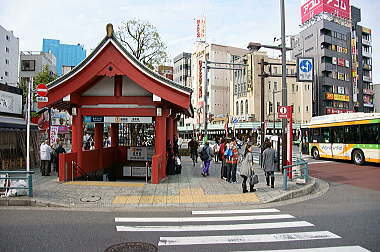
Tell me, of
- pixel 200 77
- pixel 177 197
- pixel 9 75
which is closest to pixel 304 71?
pixel 177 197

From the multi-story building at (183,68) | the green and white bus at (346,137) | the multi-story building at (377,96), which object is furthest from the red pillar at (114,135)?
the multi-story building at (377,96)

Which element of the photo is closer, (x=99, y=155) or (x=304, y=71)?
(x=304, y=71)

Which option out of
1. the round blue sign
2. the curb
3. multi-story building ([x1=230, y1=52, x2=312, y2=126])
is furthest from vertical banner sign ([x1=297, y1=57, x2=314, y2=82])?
multi-story building ([x1=230, y1=52, x2=312, y2=126])

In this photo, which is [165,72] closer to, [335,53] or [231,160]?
[231,160]

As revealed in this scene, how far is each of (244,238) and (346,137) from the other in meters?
16.5

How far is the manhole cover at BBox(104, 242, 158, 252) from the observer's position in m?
5.35

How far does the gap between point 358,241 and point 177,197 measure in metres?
5.45

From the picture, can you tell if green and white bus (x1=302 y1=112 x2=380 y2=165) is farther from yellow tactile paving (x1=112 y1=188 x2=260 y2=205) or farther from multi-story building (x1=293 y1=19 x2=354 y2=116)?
multi-story building (x1=293 y1=19 x2=354 y2=116)

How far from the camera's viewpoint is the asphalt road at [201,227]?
18.3 ft

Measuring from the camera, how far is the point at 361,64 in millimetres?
65938

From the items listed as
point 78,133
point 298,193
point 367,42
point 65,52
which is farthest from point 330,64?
point 65,52

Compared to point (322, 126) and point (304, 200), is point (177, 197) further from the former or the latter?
point (322, 126)

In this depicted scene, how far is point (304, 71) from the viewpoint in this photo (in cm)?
1388

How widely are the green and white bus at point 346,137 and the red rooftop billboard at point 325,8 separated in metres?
46.1
